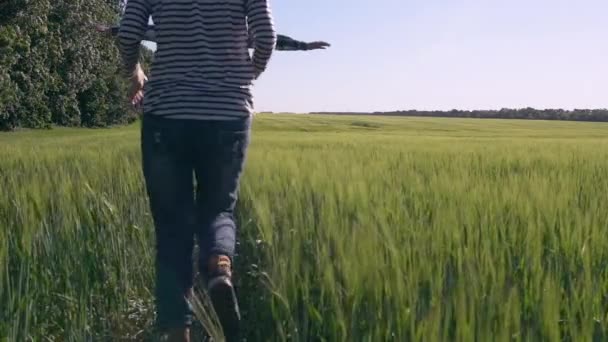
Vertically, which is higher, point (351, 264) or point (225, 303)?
point (351, 264)

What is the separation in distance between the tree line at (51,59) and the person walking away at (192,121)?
16.5 meters

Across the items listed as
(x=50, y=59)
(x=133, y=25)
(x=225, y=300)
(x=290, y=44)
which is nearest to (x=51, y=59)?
(x=50, y=59)

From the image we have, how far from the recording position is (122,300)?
2939 mm

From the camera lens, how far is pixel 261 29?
2.50 metres

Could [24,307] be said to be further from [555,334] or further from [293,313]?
[555,334]

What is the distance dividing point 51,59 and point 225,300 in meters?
25.8

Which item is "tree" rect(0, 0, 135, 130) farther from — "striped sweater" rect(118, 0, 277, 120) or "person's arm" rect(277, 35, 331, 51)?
"striped sweater" rect(118, 0, 277, 120)

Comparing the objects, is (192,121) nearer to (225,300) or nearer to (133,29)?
(133,29)

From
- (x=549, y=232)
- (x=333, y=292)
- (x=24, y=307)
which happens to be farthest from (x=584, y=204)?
(x=24, y=307)

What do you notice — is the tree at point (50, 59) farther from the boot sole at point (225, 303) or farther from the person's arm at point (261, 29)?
the boot sole at point (225, 303)

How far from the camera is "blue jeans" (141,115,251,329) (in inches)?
95.3

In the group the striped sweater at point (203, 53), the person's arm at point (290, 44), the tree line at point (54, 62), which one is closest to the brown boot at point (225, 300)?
the striped sweater at point (203, 53)

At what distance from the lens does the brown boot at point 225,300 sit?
2.21 meters

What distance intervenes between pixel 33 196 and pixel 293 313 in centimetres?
190
